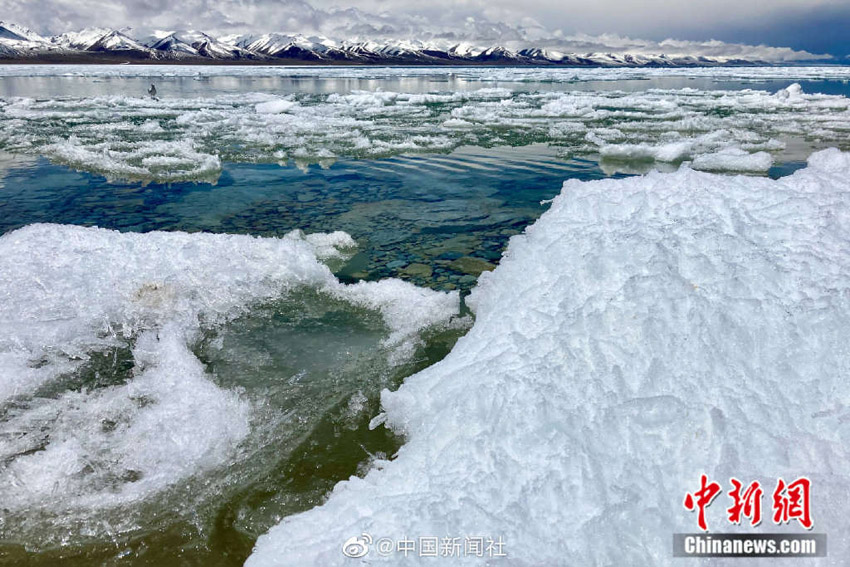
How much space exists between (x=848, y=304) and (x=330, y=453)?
2.62 m

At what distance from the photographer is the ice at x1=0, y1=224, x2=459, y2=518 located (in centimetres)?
237

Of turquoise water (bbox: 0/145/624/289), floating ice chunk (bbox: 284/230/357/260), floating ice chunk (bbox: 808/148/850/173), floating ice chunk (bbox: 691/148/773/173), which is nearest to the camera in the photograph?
floating ice chunk (bbox: 808/148/850/173)

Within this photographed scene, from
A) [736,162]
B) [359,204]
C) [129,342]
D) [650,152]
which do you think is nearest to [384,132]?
[650,152]

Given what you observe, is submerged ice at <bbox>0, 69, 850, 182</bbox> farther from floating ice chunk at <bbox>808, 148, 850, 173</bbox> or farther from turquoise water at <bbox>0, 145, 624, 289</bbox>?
floating ice chunk at <bbox>808, 148, 850, 173</bbox>

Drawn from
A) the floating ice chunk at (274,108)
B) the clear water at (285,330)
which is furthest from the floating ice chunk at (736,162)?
the floating ice chunk at (274,108)

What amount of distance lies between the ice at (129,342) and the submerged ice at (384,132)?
497 centimetres

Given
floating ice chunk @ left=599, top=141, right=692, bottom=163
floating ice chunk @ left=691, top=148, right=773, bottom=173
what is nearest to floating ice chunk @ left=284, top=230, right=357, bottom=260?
floating ice chunk @ left=691, top=148, right=773, bottom=173

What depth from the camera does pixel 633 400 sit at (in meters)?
2.13

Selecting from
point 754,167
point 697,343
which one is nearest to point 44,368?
point 697,343

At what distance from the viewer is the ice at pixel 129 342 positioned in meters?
2.37

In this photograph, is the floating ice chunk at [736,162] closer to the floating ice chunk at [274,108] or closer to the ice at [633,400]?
the ice at [633,400]

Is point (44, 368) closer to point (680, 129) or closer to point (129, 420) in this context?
point (129, 420)

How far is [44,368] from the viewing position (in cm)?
304

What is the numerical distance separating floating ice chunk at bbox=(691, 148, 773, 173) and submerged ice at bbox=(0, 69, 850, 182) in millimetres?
18
